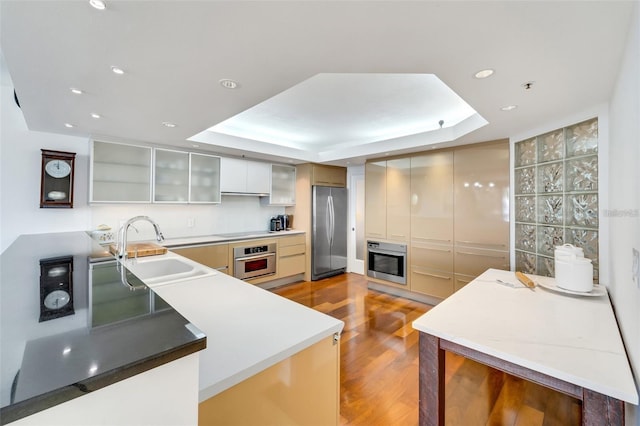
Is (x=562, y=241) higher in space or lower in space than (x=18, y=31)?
lower

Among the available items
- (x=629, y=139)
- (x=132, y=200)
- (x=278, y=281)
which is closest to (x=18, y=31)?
(x=132, y=200)

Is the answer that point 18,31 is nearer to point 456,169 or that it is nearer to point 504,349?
point 504,349

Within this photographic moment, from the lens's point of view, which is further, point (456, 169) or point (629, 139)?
point (456, 169)

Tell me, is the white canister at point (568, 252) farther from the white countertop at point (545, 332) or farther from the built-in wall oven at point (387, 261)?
the built-in wall oven at point (387, 261)

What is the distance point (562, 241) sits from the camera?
2191 millimetres

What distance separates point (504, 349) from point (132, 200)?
373cm

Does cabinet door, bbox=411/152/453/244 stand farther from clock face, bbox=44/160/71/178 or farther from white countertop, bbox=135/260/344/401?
clock face, bbox=44/160/71/178

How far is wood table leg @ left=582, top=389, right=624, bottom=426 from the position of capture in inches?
34.5

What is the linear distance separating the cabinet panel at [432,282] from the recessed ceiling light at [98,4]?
3.78 metres

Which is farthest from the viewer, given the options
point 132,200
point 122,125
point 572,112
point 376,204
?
point 376,204

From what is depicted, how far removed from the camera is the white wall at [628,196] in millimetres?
955

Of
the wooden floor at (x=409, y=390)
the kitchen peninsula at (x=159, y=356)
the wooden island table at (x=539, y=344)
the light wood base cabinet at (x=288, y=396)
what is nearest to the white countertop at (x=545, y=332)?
the wooden island table at (x=539, y=344)

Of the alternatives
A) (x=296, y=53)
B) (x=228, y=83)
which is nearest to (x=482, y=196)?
(x=296, y=53)

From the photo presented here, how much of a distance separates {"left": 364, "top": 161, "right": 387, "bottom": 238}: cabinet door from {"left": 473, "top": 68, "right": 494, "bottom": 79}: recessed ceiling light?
262 centimetres
